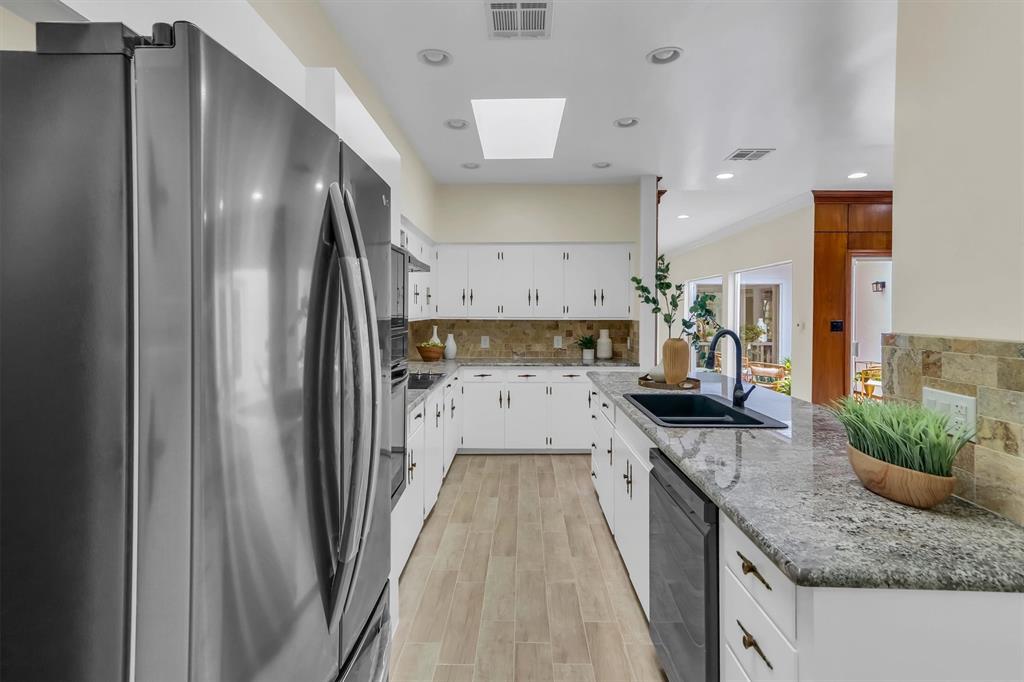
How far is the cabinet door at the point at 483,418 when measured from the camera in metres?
4.86

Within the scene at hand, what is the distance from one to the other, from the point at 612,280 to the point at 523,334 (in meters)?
1.15

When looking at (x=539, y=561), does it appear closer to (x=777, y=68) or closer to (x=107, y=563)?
(x=107, y=563)

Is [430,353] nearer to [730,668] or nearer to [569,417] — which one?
[569,417]

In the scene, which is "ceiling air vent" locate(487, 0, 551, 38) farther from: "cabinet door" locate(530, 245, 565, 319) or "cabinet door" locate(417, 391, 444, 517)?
"cabinet door" locate(530, 245, 565, 319)

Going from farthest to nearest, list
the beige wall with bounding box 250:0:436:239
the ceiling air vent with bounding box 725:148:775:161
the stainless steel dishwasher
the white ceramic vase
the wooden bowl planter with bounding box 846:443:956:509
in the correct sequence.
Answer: the white ceramic vase
the ceiling air vent with bounding box 725:148:775:161
the beige wall with bounding box 250:0:436:239
the stainless steel dishwasher
the wooden bowl planter with bounding box 846:443:956:509

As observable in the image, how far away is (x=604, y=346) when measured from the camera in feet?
17.3

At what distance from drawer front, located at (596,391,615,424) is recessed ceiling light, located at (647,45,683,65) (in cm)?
194

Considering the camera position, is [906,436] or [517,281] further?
[517,281]

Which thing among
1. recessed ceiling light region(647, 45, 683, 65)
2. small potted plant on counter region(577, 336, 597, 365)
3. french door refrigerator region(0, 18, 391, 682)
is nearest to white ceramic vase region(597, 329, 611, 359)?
small potted plant on counter region(577, 336, 597, 365)

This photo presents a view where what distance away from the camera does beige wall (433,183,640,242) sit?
5.12 metres

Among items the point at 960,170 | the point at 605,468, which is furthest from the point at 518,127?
the point at 960,170

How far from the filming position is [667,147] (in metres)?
4.08

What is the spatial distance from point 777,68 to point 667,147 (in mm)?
1291

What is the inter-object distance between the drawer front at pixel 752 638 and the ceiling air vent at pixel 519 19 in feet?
7.91
